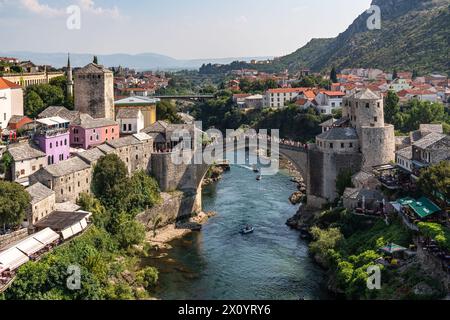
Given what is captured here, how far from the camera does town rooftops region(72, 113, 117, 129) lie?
34688 mm

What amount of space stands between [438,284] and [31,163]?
772 inches

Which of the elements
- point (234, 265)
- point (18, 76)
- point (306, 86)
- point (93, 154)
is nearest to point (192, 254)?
point (234, 265)

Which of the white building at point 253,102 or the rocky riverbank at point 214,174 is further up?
the white building at point 253,102

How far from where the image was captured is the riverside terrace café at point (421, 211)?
2433 cm

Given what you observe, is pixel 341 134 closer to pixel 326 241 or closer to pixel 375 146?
pixel 375 146

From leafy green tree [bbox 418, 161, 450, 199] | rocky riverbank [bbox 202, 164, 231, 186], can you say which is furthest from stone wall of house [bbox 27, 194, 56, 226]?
rocky riverbank [bbox 202, 164, 231, 186]

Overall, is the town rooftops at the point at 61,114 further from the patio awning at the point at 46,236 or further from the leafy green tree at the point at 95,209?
the patio awning at the point at 46,236

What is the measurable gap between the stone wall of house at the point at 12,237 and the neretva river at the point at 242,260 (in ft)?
Answer: 20.3

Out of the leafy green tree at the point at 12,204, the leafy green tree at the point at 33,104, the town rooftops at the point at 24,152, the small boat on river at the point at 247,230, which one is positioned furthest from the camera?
the leafy green tree at the point at 33,104

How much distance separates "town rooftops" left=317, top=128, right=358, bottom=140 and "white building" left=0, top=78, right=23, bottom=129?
19.0m

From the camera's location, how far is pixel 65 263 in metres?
22.5

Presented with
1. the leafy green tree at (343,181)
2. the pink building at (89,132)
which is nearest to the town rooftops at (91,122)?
the pink building at (89,132)

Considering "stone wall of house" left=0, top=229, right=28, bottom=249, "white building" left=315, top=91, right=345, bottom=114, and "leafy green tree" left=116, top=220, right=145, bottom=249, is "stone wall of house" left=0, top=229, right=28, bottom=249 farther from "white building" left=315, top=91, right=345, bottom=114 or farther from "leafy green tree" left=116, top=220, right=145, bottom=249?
"white building" left=315, top=91, right=345, bottom=114

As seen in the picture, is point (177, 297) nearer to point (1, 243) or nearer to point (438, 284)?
point (1, 243)
